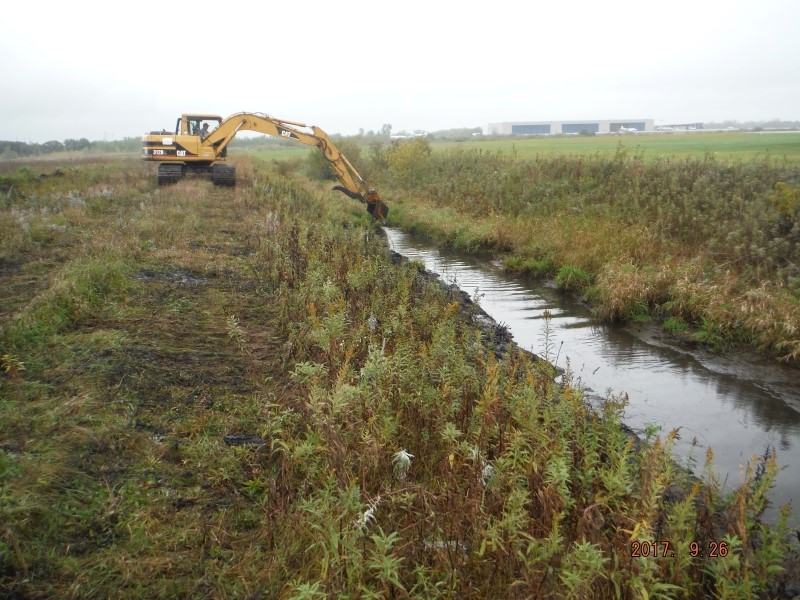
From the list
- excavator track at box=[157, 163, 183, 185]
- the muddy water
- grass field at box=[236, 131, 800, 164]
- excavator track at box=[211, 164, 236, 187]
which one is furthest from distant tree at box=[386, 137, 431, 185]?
the muddy water

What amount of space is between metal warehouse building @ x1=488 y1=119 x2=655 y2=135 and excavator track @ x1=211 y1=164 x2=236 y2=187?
7750cm

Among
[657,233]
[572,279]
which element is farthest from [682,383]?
[657,233]

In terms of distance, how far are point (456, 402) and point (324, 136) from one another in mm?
16598

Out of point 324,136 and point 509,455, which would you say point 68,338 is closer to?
point 509,455

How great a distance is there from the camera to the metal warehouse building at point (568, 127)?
98875 mm

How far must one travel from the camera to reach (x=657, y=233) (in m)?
13.3

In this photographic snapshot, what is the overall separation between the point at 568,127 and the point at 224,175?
94.1 m

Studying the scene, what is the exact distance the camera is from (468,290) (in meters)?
12.4

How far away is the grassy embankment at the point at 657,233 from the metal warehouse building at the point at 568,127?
7792 centimetres

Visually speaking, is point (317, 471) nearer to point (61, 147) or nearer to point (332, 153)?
point (332, 153)

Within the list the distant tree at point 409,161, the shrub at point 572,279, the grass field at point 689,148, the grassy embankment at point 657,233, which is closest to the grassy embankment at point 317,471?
the grassy embankment at point 657,233

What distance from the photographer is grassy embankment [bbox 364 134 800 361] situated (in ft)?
32.3

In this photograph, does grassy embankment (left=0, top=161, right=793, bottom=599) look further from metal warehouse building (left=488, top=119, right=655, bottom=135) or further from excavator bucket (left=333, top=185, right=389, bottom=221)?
metal warehouse building (left=488, top=119, right=655, bottom=135)

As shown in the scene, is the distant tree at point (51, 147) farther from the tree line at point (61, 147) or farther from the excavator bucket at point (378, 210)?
the excavator bucket at point (378, 210)
